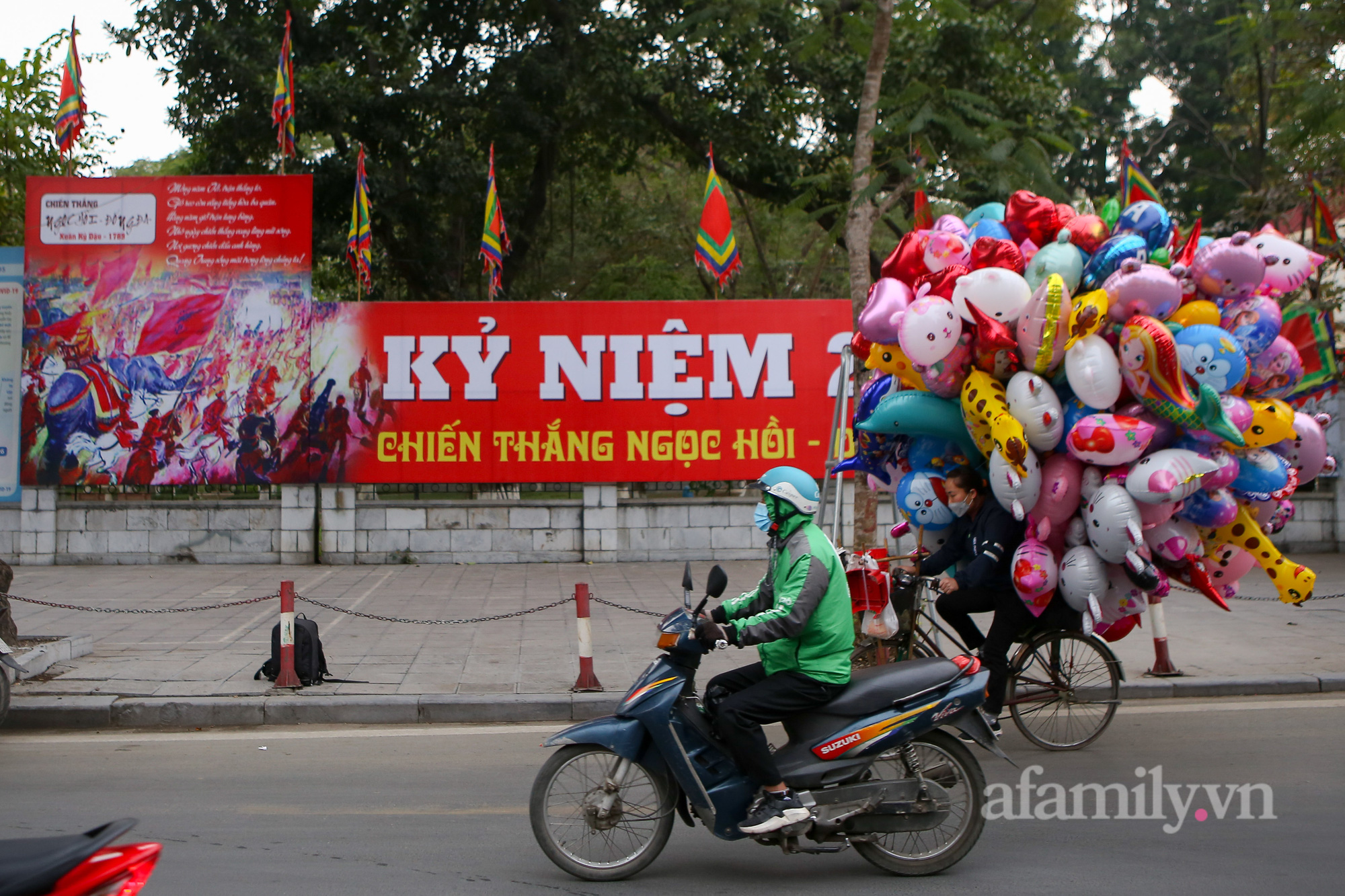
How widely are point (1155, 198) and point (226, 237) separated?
509 inches

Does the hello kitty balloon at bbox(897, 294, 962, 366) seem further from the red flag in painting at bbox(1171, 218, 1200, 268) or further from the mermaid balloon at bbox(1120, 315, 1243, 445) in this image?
the red flag in painting at bbox(1171, 218, 1200, 268)

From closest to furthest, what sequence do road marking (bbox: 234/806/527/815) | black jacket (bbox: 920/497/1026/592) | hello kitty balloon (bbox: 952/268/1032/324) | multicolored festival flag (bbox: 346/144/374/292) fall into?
road marking (bbox: 234/806/527/815), hello kitty balloon (bbox: 952/268/1032/324), black jacket (bbox: 920/497/1026/592), multicolored festival flag (bbox: 346/144/374/292)

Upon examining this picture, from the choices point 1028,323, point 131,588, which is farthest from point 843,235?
point 1028,323

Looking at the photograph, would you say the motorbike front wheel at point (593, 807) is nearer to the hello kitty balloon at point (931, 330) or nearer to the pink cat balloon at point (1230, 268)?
the hello kitty balloon at point (931, 330)

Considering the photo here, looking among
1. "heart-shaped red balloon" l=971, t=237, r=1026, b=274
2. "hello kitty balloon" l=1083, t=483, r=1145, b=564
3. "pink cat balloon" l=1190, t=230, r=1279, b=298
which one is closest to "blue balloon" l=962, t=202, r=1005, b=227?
"heart-shaped red balloon" l=971, t=237, r=1026, b=274

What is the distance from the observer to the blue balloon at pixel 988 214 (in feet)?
23.4

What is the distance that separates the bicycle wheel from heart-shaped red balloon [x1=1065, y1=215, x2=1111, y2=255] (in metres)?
2.31

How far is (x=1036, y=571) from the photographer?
634 centimetres

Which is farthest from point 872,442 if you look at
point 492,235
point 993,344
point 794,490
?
point 492,235

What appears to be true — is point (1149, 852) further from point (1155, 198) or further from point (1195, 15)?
point (1195, 15)

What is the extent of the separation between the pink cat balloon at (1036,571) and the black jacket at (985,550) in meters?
0.09

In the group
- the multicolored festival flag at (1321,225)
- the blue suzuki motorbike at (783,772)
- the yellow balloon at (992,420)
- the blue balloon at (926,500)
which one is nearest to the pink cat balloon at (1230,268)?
the yellow balloon at (992,420)

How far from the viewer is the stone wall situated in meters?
15.9

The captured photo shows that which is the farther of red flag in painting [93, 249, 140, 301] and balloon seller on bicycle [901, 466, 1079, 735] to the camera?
Result: red flag in painting [93, 249, 140, 301]
